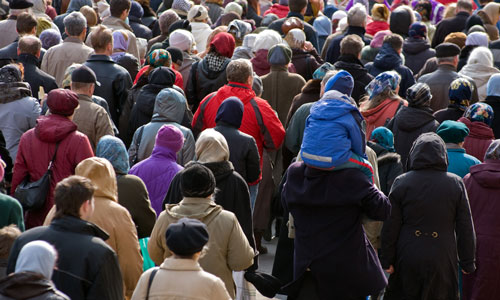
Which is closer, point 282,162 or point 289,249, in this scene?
point 289,249

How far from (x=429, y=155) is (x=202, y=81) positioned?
3849 millimetres

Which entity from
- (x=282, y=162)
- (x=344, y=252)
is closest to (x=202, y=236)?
(x=344, y=252)

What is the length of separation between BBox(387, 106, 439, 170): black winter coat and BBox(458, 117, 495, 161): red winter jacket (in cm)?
33

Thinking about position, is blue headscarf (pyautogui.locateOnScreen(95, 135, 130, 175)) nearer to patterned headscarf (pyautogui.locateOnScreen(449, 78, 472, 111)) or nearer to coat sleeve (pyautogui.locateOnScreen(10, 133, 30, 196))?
coat sleeve (pyautogui.locateOnScreen(10, 133, 30, 196))

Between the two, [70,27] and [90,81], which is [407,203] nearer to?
[90,81]

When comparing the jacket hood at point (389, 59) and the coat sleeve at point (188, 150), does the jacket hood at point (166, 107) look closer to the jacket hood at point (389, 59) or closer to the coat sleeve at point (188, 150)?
the coat sleeve at point (188, 150)

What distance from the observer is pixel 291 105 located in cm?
1007

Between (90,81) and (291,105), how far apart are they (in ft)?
8.41

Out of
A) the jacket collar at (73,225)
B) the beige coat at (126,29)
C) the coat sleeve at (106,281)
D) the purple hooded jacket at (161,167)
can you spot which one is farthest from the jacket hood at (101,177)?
the beige coat at (126,29)

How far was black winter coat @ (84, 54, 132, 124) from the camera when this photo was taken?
967 cm

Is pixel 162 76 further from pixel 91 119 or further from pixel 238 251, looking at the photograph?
pixel 238 251

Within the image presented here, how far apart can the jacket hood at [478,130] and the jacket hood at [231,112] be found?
2.29 m

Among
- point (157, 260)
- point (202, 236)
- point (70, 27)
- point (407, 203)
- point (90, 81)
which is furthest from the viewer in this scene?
point (70, 27)

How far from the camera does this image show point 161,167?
24.5ft
